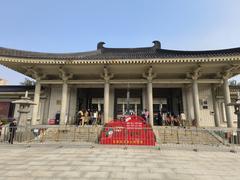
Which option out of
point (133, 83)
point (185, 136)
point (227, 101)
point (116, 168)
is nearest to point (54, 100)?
point (133, 83)

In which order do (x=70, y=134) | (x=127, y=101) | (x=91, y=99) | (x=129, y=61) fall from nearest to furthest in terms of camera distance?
1. (x=70, y=134)
2. (x=129, y=61)
3. (x=127, y=101)
4. (x=91, y=99)

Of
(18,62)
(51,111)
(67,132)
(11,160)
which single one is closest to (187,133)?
(67,132)

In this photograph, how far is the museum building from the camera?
1052cm

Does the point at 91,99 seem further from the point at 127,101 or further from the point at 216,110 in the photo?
the point at 216,110

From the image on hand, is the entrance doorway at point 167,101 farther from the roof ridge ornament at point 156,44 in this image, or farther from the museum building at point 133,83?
the roof ridge ornament at point 156,44

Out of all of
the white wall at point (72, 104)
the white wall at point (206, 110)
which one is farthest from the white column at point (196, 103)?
the white wall at point (72, 104)

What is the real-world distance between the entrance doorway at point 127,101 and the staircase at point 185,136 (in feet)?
15.0

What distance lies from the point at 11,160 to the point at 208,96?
1405 cm

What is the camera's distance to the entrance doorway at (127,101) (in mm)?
14422

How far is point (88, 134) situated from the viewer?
9586 millimetres

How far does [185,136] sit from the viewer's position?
926 cm

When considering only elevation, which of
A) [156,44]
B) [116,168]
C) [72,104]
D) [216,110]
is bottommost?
[116,168]

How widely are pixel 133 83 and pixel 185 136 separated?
5503mm

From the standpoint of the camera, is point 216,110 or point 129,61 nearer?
point 129,61
